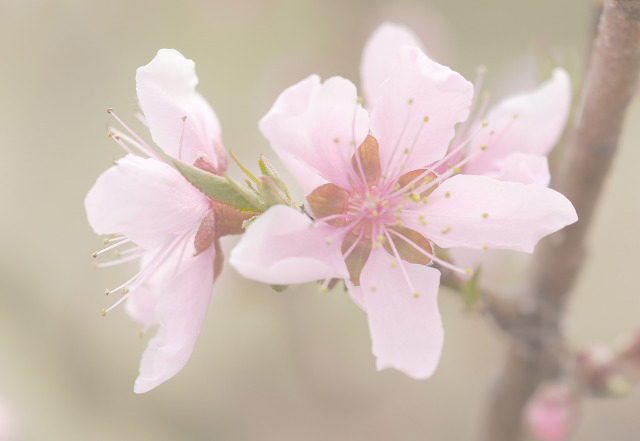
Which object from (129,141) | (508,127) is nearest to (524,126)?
(508,127)

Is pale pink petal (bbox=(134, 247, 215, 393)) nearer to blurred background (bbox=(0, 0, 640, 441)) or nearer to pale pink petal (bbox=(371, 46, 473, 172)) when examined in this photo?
pale pink petal (bbox=(371, 46, 473, 172))

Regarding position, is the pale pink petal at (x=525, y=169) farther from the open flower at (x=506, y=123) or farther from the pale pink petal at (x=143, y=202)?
the pale pink petal at (x=143, y=202)

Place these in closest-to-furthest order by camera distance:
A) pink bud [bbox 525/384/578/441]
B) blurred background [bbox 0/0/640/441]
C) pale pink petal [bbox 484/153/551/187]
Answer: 1. pale pink petal [bbox 484/153/551/187]
2. pink bud [bbox 525/384/578/441]
3. blurred background [bbox 0/0/640/441]

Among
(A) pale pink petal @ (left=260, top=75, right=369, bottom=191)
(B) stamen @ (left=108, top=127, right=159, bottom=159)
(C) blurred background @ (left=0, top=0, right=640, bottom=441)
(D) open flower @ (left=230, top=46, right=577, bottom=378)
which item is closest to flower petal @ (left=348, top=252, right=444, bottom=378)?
(D) open flower @ (left=230, top=46, right=577, bottom=378)

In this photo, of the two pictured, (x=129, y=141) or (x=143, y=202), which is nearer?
(x=143, y=202)

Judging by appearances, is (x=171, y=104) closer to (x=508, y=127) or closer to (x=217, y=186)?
(x=217, y=186)

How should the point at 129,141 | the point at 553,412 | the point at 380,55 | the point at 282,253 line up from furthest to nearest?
1. the point at 553,412
2. the point at 380,55
3. the point at 129,141
4. the point at 282,253

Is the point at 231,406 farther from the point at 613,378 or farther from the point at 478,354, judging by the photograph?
the point at 613,378
